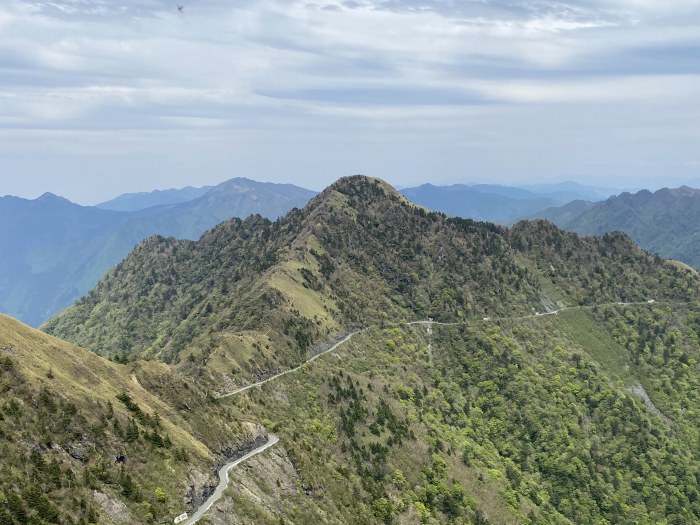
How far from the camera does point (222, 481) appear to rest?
3489 inches

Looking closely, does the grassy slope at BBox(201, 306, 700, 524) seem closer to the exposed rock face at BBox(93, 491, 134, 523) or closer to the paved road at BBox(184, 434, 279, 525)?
the paved road at BBox(184, 434, 279, 525)

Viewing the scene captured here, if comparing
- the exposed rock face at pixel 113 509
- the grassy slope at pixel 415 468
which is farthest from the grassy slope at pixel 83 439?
the grassy slope at pixel 415 468

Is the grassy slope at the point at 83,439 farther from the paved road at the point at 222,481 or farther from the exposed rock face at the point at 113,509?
the paved road at the point at 222,481

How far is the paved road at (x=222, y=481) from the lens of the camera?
251 ft

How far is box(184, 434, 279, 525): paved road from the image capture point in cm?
7662

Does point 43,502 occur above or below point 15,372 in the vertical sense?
below

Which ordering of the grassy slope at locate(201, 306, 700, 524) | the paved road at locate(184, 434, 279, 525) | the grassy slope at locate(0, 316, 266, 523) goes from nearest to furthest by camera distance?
the grassy slope at locate(0, 316, 266, 523)
the paved road at locate(184, 434, 279, 525)
the grassy slope at locate(201, 306, 700, 524)

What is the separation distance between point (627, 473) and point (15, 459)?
198001mm

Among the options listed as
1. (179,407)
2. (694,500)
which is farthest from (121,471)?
(694,500)

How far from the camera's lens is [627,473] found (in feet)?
643

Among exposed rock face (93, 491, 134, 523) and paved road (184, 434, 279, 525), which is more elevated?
exposed rock face (93, 491, 134, 523)

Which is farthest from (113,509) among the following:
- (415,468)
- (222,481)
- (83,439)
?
(415,468)

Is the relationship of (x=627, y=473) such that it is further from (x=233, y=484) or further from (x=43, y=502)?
(x=43, y=502)

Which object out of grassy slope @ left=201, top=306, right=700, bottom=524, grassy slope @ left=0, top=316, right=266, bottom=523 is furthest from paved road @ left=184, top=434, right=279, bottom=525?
grassy slope @ left=0, top=316, right=266, bottom=523
